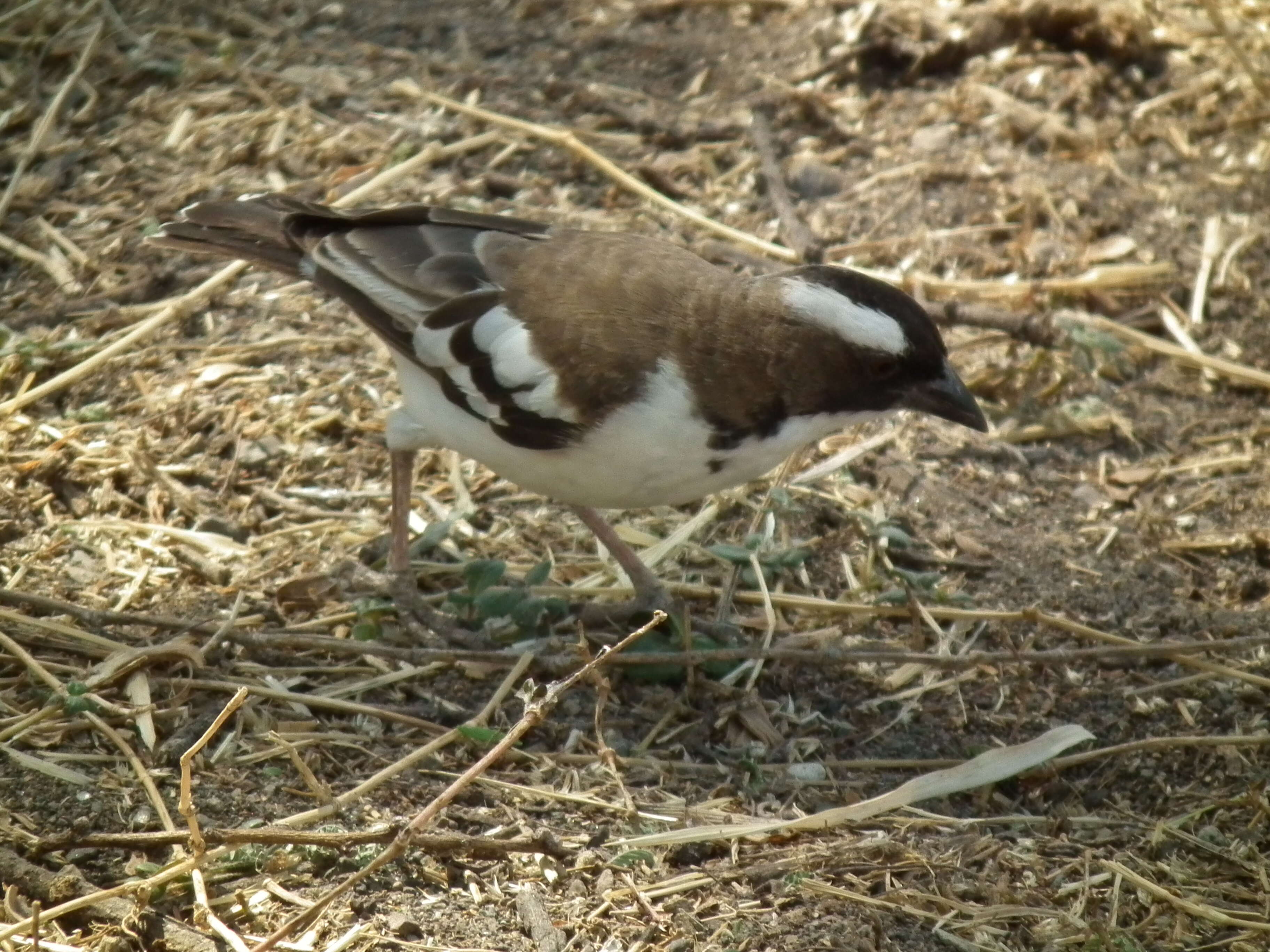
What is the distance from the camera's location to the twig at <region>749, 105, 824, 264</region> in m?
6.65

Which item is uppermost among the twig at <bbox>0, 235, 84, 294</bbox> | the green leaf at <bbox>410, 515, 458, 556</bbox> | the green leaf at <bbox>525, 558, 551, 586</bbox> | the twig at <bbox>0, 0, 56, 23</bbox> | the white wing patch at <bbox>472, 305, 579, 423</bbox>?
the twig at <bbox>0, 0, 56, 23</bbox>

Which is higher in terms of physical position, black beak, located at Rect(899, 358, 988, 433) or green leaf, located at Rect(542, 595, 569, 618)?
black beak, located at Rect(899, 358, 988, 433)

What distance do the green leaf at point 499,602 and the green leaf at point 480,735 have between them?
20.3 inches

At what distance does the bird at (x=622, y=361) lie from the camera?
15.0ft

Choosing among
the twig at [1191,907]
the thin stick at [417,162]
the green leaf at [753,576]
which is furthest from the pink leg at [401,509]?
the twig at [1191,907]

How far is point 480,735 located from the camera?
4.42m

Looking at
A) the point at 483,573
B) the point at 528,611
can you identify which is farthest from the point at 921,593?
the point at 483,573

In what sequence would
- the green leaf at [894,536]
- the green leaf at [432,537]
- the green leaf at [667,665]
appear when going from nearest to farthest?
the green leaf at [667,665]
the green leaf at [432,537]
the green leaf at [894,536]

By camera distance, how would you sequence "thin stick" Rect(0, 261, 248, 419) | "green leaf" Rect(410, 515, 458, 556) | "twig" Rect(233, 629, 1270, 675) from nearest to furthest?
1. "twig" Rect(233, 629, 1270, 675)
2. "green leaf" Rect(410, 515, 458, 556)
3. "thin stick" Rect(0, 261, 248, 419)

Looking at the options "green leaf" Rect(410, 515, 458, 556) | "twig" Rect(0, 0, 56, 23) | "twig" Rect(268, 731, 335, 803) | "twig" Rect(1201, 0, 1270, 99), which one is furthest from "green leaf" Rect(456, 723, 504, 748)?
"twig" Rect(1201, 0, 1270, 99)

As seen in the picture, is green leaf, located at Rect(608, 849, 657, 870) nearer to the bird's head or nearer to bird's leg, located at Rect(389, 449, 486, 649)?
bird's leg, located at Rect(389, 449, 486, 649)

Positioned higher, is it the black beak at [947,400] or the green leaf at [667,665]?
the black beak at [947,400]

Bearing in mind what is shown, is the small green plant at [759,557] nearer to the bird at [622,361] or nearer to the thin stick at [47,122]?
the bird at [622,361]

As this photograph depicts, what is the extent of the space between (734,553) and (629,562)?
15.8 inches
